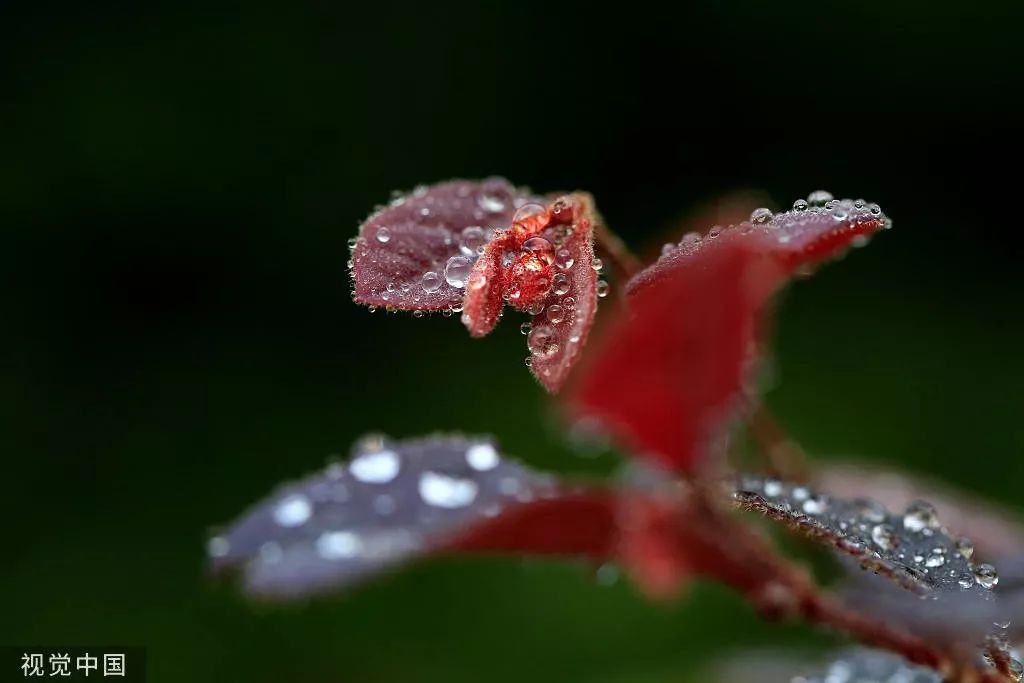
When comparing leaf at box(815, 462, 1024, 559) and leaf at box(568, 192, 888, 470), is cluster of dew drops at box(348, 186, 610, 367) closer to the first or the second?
leaf at box(568, 192, 888, 470)

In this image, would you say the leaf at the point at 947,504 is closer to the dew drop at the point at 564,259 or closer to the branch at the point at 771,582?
the branch at the point at 771,582

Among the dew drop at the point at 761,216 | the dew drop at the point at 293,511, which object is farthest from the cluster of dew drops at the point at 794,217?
the dew drop at the point at 293,511

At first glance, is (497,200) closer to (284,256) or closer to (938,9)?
(284,256)

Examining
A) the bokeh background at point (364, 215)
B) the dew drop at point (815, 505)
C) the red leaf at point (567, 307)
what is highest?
the bokeh background at point (364, 215)

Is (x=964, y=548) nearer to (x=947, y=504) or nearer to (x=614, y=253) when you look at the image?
(x=614, y=253)

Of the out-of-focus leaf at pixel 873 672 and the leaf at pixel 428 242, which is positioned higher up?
the leaf at pixel 428 242

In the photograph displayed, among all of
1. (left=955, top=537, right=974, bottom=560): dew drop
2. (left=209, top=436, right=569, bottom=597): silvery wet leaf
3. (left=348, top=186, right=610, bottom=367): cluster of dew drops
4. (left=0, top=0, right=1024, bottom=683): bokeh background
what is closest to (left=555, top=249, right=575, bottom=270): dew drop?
(left=348, top=186, right=610, bottom=367): cluster of dew drops
